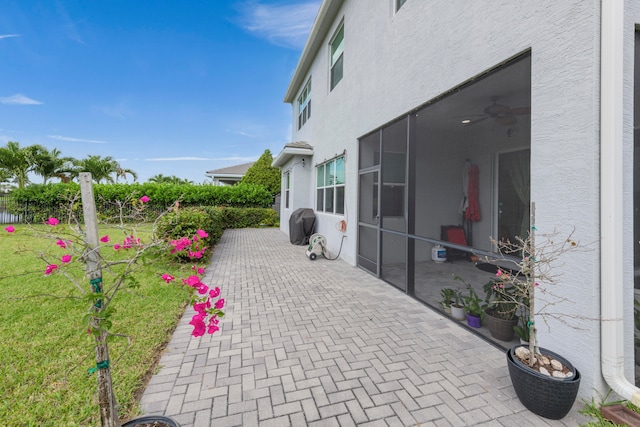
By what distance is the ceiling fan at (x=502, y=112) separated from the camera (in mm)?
4441

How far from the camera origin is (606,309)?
1.94 metres

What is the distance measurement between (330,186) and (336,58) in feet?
12.6

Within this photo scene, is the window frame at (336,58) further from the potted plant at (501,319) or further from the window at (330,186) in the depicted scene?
the potted plant at (501,319)

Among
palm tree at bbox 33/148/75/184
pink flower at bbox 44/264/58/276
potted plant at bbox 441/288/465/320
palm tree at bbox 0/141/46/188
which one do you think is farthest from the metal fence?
potted plant at bbox 441/288/465/320

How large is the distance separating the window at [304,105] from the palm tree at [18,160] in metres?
17.7

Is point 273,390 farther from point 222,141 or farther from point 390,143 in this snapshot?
point 222,141

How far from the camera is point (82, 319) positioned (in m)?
1.57

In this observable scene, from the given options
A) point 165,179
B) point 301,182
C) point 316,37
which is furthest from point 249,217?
point 165,179

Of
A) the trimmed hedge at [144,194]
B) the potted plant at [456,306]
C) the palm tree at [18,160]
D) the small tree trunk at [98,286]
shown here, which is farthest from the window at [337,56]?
the palm tree at [18,160]

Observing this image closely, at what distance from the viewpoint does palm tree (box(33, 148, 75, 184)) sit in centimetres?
1809

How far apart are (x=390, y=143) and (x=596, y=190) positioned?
420cm

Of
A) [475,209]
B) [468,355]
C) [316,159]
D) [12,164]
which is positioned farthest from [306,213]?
[12,164]

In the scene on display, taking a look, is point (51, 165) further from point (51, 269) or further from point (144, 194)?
point (51, 269)

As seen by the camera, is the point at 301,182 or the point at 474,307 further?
the point at 301,182
